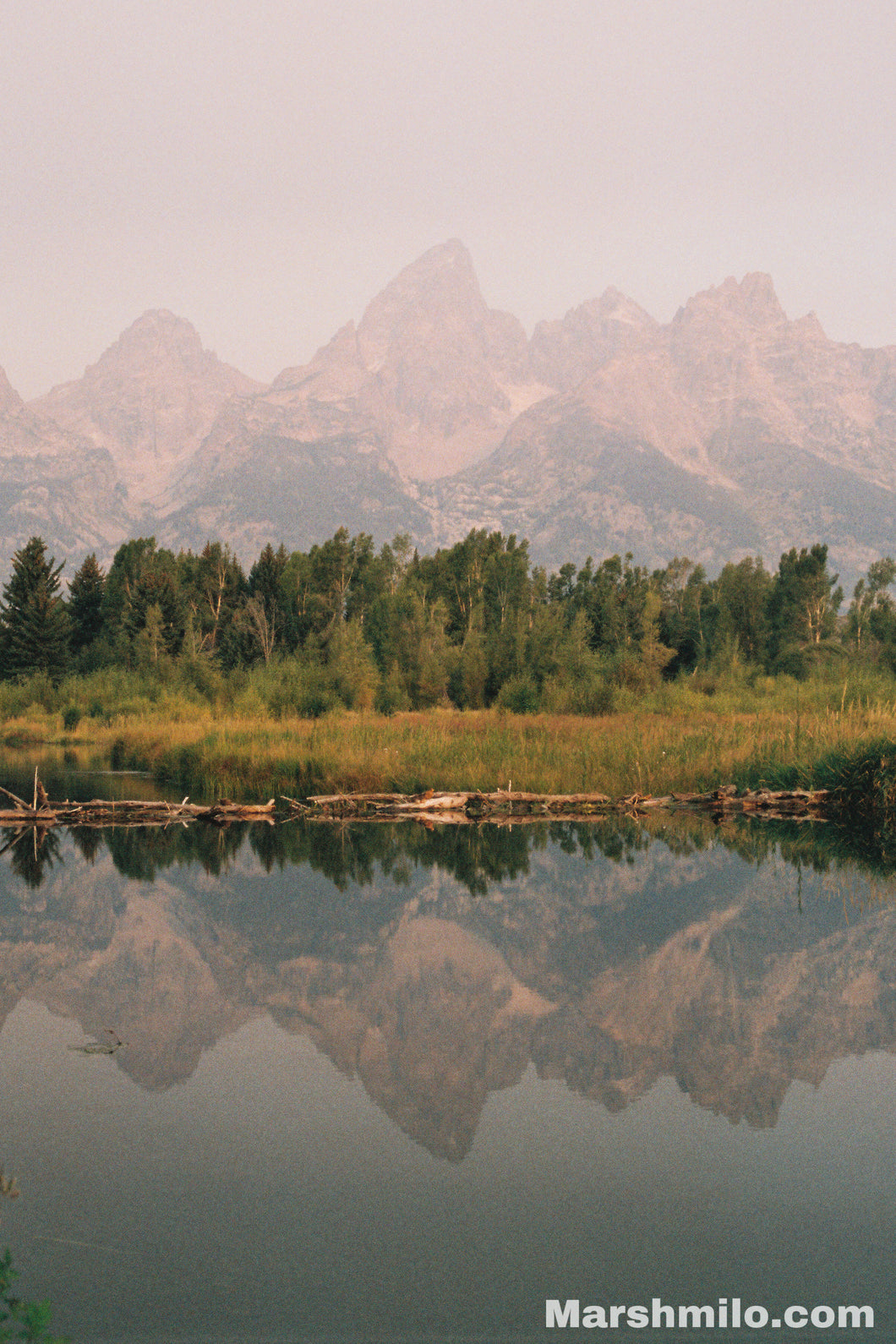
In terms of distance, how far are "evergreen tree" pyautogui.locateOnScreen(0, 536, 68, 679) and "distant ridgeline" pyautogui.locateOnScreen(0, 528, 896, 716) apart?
123 millimetres

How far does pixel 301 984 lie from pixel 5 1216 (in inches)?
209

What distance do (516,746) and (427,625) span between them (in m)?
31.8

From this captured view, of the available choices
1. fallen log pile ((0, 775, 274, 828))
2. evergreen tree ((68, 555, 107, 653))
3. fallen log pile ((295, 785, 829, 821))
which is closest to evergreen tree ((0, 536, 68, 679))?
evergreen tree ((68, 555, 107, 653))

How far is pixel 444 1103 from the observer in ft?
31.3

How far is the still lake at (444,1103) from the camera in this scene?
263 inches

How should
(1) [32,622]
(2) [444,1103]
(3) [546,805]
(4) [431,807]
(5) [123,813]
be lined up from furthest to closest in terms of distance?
(1) [32,622] → (3) [546,805] → (5) [123,813] → (4) [431,807] → (2) [444,1103]

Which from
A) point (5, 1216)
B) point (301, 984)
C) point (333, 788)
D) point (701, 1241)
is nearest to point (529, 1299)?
point (701, 1241)

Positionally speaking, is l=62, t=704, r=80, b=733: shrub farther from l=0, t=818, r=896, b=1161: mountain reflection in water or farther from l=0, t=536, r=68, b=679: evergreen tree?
l=0, t=818, r=896, b=1161: mountain reflection in water

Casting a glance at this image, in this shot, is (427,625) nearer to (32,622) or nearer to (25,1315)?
(32,622)

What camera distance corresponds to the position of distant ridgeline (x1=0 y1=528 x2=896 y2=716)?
50.8 m

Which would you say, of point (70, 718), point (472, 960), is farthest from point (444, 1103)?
point (70, 718)

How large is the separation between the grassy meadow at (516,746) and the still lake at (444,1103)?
903 centimetres

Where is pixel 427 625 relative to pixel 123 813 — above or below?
above

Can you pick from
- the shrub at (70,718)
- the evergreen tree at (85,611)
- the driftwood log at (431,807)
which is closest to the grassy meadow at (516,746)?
the driftwood log at (431,807)
